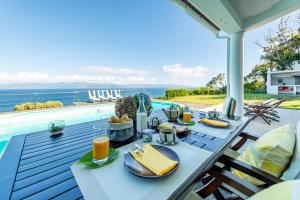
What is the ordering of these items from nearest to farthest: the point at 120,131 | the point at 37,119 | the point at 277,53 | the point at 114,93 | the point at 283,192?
the point at 283,192 < the point at 120,131 < the point at 37,119 < the point at 114,93 < the point at 277,53

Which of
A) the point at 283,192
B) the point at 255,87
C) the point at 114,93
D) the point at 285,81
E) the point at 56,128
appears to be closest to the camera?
the point at 283,192

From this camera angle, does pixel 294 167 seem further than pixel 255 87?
No

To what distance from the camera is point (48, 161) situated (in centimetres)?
69

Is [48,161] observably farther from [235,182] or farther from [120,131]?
[235,182]

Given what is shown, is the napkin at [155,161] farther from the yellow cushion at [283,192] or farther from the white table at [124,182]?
the yellow cushion at [283,192]

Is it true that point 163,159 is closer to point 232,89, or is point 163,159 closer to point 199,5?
point 199,5

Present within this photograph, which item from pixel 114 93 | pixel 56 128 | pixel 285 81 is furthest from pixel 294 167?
pixel 285 81

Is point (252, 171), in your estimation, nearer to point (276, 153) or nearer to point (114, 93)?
point (276, 153)

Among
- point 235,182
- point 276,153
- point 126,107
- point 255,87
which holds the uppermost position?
point 255,87

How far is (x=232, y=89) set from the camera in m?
3.15

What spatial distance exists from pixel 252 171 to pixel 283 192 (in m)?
0.48

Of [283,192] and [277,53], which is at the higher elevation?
[277,53]

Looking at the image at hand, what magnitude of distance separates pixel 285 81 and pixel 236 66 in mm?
12611

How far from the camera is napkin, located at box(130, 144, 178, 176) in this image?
56cm
